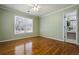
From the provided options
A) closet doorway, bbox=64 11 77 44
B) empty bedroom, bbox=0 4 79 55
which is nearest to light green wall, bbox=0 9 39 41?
empty bedroom, bbox=0 4 79 55

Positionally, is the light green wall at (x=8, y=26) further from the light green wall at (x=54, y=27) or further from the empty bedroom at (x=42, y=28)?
the light green wall at (x=54, y=27)

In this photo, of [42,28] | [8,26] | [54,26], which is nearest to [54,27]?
[54,26]

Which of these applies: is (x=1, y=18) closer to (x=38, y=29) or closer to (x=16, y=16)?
(x=16, y=16)

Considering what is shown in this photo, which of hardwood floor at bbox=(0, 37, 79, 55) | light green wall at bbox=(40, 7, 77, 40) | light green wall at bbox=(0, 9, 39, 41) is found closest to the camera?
hardwood floor at bbox=(0, 37, 79, 55)

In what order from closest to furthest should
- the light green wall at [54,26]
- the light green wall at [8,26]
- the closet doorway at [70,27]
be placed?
1. the closet doorway at [70,27]
2. the light green wall at [8,26]
3. the light green wall at [54,26]

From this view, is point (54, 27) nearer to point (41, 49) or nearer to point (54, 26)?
point (54, 26)

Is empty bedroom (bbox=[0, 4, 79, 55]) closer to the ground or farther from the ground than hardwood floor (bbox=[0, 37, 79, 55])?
farther from the ground

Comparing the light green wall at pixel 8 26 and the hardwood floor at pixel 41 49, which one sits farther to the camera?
the light green wall at pixel 8 26

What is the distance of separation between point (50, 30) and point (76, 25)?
1377 mm

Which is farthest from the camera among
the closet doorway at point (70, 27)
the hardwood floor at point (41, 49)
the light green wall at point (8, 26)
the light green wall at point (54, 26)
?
the light green wall at point (54, 26)

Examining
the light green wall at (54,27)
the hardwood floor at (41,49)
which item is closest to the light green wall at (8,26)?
the light green wall at (54,27)

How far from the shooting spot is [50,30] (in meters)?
3.79

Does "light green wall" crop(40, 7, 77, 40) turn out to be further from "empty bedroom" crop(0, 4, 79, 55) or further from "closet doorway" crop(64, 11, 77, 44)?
"closet doorway" crop(64, 11, 77, 44)
